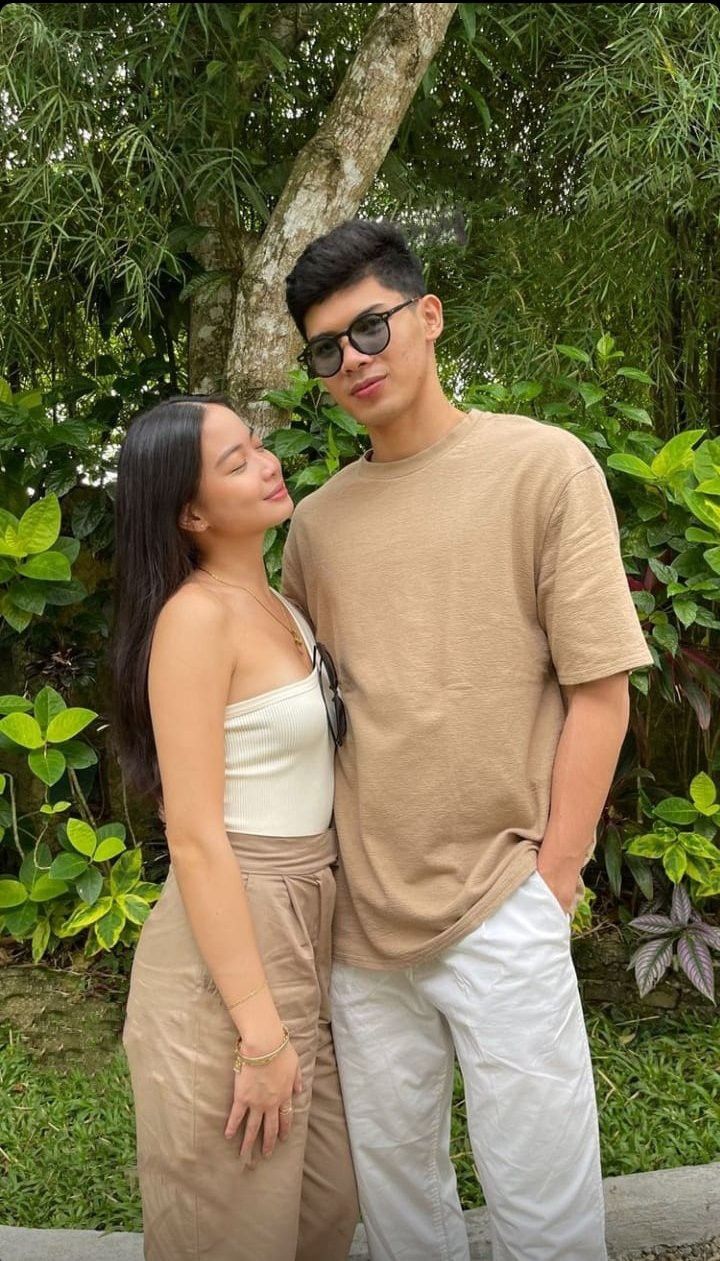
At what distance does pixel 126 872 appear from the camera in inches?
102

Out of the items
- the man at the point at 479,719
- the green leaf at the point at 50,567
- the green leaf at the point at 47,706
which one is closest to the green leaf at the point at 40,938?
the green leaf at the point at 47,706

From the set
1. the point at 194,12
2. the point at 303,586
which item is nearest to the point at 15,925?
the point at 303,586

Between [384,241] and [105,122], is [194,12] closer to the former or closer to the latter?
[105,122]

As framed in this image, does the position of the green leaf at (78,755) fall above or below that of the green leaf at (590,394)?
below

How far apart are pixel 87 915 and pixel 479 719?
1.46m

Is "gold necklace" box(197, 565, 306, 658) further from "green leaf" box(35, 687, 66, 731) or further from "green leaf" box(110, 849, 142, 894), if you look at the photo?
"green leaf" box(110, 849, 142, 894)

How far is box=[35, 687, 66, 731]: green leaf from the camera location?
249 centimetres

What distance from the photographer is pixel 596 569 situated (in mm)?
1412

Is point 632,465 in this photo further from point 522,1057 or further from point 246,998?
point 246,998

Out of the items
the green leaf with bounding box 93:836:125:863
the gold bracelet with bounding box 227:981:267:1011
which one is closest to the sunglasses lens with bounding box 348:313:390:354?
the gold bracelet with bounding box 227:981:267:1011

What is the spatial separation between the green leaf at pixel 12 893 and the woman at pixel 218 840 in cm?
122

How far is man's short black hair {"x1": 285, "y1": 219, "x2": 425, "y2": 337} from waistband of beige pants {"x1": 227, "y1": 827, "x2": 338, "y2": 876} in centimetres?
78

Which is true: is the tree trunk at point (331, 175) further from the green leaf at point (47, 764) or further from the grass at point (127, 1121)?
the grass at point (127, 1121)

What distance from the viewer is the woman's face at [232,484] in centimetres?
148
